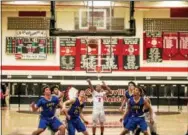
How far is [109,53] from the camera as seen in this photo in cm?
2375

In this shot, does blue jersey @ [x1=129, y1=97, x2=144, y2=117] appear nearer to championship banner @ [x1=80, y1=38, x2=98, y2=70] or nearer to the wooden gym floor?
the wooden gym floor

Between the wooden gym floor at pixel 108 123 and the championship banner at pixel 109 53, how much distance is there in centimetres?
367

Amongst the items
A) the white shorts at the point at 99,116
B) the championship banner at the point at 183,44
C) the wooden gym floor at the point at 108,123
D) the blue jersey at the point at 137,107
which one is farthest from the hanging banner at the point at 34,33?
the blue jersey at the point at 137,107

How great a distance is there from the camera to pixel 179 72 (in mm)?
23797

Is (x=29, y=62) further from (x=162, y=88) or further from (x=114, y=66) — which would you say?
(x=162, y=88)

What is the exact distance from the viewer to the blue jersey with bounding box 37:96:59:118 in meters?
11.3

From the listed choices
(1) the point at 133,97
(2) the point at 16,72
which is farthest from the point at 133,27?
(2) the point at 16,72

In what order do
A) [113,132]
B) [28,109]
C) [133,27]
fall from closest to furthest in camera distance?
[133,27] < [113,132] < [28,109]

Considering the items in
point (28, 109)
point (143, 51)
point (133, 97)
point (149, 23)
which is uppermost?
point (149, 23)

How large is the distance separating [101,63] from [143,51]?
2.42 meters

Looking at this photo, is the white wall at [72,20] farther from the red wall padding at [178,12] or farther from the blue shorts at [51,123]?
the blue shorts at [51,123]

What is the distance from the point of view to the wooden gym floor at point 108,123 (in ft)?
49.6

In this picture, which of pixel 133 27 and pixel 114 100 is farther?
pixel 114 100

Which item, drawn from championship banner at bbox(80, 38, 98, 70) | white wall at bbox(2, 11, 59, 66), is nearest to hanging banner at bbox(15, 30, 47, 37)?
white wall at bbox(2, 11, 59, 66)
